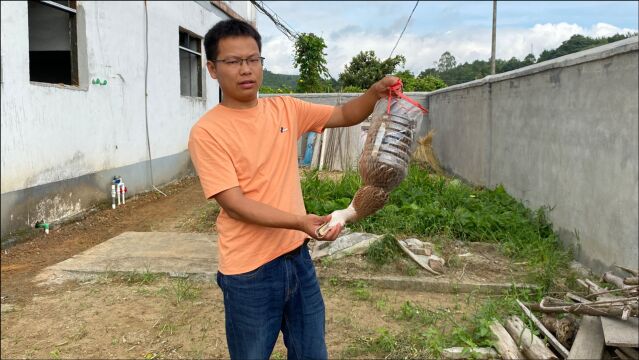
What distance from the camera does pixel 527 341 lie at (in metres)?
3.12

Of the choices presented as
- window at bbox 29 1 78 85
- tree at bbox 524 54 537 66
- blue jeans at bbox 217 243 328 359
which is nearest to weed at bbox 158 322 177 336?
blue jeans at bbox 217 243 328 359

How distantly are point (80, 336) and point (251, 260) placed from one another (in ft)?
7.50

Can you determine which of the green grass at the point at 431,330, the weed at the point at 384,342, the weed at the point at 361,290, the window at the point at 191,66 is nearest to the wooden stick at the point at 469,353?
the green grass at the point at 431,330

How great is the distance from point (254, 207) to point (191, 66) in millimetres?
11222

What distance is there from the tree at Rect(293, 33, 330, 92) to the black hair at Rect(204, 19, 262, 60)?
56.4ft

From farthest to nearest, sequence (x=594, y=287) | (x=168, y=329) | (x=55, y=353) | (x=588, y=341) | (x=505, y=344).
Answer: (x=594, y=287) < (x=168, y=329) < (x=55, y=353) < (x=505, y=344) < (x=588, y=341)

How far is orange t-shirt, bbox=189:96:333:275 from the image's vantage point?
73.5 inches

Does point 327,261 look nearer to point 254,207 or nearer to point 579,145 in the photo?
point 579,145

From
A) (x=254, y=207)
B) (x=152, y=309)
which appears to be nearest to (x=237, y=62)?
(x=254, y=207)

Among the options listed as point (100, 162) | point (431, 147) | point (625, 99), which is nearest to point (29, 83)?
point (100, 162)

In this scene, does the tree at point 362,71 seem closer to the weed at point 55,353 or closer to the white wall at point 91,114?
the white wall at point 91,114

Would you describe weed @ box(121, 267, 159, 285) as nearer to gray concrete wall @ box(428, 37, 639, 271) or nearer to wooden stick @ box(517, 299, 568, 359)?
wooden stick @ box(517, 299, 568, 359)

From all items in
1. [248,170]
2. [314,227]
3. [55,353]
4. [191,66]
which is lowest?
[55,353]

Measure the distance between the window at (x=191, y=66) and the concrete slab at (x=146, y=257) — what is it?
21.3ft
